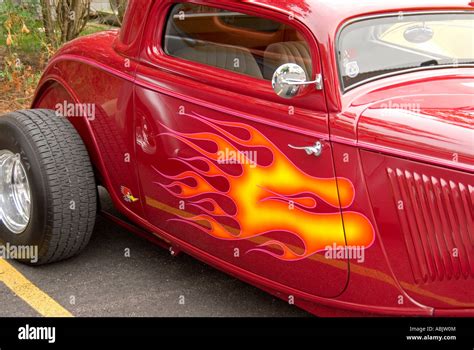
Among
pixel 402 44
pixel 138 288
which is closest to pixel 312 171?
pixel 402 44

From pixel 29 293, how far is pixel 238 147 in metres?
1.47

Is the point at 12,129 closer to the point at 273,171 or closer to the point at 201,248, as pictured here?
the point at 201,248

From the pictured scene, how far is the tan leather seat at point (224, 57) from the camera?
3.26m

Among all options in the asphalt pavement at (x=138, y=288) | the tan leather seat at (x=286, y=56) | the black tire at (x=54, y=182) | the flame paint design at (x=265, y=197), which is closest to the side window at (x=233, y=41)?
the tan leather seat at (x=286, y=56)

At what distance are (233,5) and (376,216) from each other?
3.94 ft

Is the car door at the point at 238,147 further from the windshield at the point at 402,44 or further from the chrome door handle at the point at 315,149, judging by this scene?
the windshield at the point at 402,44

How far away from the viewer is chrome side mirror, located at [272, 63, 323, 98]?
2.87m

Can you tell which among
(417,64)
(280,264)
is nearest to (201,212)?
(280,264)

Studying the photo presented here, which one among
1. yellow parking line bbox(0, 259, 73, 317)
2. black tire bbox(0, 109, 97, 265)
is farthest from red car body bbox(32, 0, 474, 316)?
yellow parking line bbox(0, 259, 73, 317)

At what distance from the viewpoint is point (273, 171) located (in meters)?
2.97

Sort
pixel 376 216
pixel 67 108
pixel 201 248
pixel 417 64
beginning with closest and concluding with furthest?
pixel 376 216
pixel 417 64
pixel 201 248
pixel 67 108

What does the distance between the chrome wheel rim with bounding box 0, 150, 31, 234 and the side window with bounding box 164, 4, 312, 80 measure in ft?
3.97

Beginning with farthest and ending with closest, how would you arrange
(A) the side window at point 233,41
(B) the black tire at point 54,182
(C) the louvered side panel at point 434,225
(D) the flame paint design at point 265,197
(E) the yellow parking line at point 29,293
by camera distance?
1. (B) the black tire at point 54,182
2. (E) the yellow parking line at point 29,293
3. (A) the side window at point 233,41
4. (D) the flame paint design at point 265,197
5. (C) the louvered side panel at point 434,225
